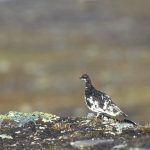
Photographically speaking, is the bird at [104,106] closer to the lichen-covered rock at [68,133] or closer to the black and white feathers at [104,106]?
the black and white feathers at [104,106]

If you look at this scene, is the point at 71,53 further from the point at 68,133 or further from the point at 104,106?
the point at 68,133

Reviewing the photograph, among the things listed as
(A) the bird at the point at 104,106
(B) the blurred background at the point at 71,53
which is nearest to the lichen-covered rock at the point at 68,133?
(A) the bird at the point at 104,106

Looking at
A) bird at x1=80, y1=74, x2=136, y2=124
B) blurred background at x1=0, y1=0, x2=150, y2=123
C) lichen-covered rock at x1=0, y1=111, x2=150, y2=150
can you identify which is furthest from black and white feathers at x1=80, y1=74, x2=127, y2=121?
blurred background at x1=0, y1=0, x2=150, y2=123

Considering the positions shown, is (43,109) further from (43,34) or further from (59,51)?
(43,34)

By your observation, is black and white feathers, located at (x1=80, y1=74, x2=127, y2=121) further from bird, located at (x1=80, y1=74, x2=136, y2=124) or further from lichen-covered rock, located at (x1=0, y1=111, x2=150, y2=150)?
lichen-covered rock, located at (x1=0, y1=111, x2=150, y2=150)

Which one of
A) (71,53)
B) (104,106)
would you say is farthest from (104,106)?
(71,53)
